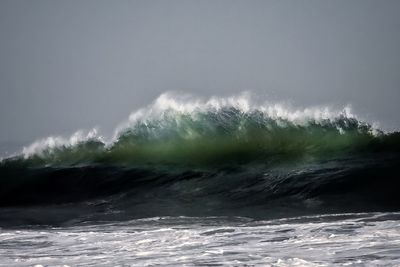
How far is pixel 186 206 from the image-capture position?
9.97 m

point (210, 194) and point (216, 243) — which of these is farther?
point (210, 194)

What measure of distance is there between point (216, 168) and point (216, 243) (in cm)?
693

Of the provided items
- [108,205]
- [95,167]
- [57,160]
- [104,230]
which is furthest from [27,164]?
[104,230]

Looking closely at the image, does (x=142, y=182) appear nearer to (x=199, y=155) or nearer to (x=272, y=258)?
(x=199, y=155)

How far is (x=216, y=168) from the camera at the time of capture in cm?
1305

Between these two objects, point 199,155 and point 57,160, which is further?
point 57,160

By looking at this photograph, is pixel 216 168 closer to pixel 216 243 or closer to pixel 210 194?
pixel 210 194

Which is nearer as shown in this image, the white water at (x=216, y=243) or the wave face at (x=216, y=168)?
the white water at (x=216, y=243)

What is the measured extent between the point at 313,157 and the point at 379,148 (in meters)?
1.63

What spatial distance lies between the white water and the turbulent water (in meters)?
0.02

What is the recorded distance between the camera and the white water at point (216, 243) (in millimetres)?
5160

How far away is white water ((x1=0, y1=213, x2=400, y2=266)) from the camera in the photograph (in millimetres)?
5160

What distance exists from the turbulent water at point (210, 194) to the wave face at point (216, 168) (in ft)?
0.12

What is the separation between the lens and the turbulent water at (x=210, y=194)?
579cm
